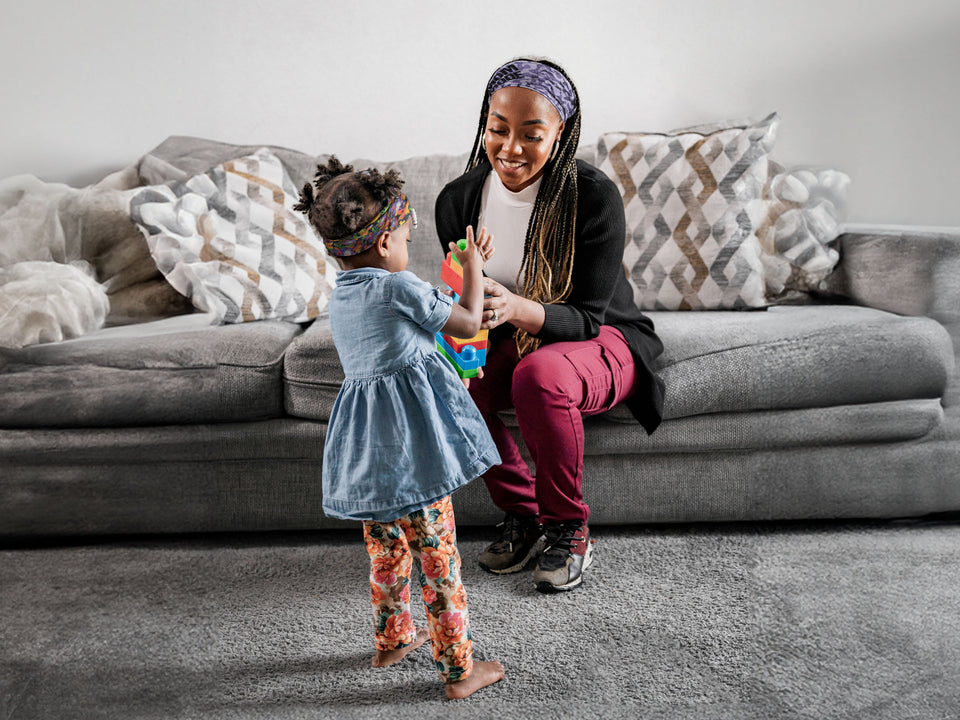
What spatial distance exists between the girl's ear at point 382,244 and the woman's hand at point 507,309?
238 millimetres

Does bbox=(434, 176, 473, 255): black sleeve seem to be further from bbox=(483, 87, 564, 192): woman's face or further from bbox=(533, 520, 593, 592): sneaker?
bbox=(533, 520, 593, 592): sneaker

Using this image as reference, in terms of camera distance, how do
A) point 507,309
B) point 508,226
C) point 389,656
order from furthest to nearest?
point 508,226 → point 507,309 → point 389,656

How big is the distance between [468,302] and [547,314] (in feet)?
1.12

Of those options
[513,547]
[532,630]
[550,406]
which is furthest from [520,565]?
[550,406]

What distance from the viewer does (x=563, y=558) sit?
4.96ft

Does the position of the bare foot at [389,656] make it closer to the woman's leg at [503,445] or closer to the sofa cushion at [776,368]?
the woman's leg at [503,445]

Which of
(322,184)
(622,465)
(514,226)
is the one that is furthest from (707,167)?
(322,184)

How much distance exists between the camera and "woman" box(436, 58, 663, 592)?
1.49m

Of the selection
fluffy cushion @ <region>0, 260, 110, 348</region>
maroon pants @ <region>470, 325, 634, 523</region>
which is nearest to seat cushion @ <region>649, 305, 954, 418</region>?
maroon pants @ <region>470, 325, 634, 523</region>

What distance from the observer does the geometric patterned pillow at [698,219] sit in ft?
6.69

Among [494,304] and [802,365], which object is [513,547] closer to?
[494,304]

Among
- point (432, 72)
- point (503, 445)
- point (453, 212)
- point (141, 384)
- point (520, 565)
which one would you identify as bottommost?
point (520, 565)

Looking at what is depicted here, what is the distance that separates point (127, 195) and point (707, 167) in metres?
1.50

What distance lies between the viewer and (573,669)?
4.10ft
